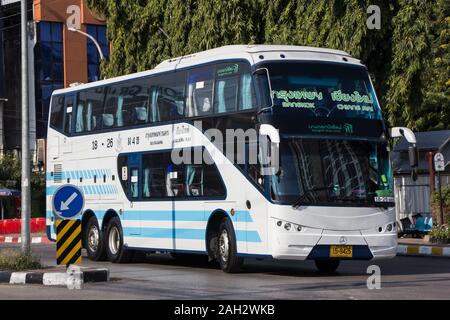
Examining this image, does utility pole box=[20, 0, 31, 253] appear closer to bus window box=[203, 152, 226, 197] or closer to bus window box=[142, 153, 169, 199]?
bus window box=[142, 153, 169, 199]

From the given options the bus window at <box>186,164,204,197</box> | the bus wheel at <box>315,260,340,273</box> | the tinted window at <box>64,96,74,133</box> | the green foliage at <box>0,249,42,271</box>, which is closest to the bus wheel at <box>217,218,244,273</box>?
the bus window at <box>186,164,204,197</box>

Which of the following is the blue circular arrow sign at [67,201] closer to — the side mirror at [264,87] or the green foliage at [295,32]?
the side mirror at [264,87]

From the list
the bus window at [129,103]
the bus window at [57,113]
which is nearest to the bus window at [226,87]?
the bus window at [129,103]

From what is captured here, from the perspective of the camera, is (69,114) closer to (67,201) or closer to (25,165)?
(25,165)

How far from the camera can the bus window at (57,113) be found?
24.4 meters

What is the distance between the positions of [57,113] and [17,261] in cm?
758

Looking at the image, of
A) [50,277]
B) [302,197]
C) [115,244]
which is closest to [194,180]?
[302,197]

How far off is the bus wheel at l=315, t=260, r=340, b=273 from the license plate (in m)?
1.85

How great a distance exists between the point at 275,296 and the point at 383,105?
47.7 feet

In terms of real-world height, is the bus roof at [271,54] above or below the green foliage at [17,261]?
above

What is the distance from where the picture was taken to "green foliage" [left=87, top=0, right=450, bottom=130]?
87.5 ft

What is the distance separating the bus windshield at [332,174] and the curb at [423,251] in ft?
23.5

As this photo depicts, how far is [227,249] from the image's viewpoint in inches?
715

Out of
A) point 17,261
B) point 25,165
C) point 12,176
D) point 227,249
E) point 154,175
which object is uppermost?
point 12,176
